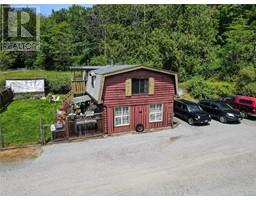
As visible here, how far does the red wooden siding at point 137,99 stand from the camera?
19.0 m

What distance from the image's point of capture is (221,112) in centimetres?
2262

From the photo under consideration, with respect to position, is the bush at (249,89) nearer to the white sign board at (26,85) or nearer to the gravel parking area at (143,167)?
the gravel parking area at (143,167)

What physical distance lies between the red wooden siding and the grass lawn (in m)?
4.49

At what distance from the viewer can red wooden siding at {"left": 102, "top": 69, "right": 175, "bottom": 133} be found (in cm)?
1902

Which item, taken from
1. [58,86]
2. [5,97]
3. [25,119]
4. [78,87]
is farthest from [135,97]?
[58,86]

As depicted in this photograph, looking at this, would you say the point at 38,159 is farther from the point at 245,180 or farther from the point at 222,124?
the point at 222,124

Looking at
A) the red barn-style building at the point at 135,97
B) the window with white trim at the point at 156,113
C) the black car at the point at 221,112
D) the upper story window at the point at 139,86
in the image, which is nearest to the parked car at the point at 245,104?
the black car at the point at 221,112

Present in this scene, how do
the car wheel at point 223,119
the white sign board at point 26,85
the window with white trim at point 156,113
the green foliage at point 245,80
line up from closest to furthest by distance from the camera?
the window with white trim at point 156,113 < the car wheel at point 223,119 < the green foliage at point 245,80 < the white sign board at point 26,85

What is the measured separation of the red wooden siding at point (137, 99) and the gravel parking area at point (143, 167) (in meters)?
1.27

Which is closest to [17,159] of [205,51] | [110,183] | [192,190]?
[110,183]

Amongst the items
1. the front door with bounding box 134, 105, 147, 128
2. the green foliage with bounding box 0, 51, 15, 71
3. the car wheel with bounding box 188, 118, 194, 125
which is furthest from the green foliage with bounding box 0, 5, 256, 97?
the front door with bounding box 134, 105, 147, 128

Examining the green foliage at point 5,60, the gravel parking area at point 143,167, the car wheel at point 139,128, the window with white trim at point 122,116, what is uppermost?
the green foliage at point 5,60

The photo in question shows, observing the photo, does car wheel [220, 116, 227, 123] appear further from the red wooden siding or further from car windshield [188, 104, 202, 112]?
the red wooden siding

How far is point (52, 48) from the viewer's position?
177 ft
